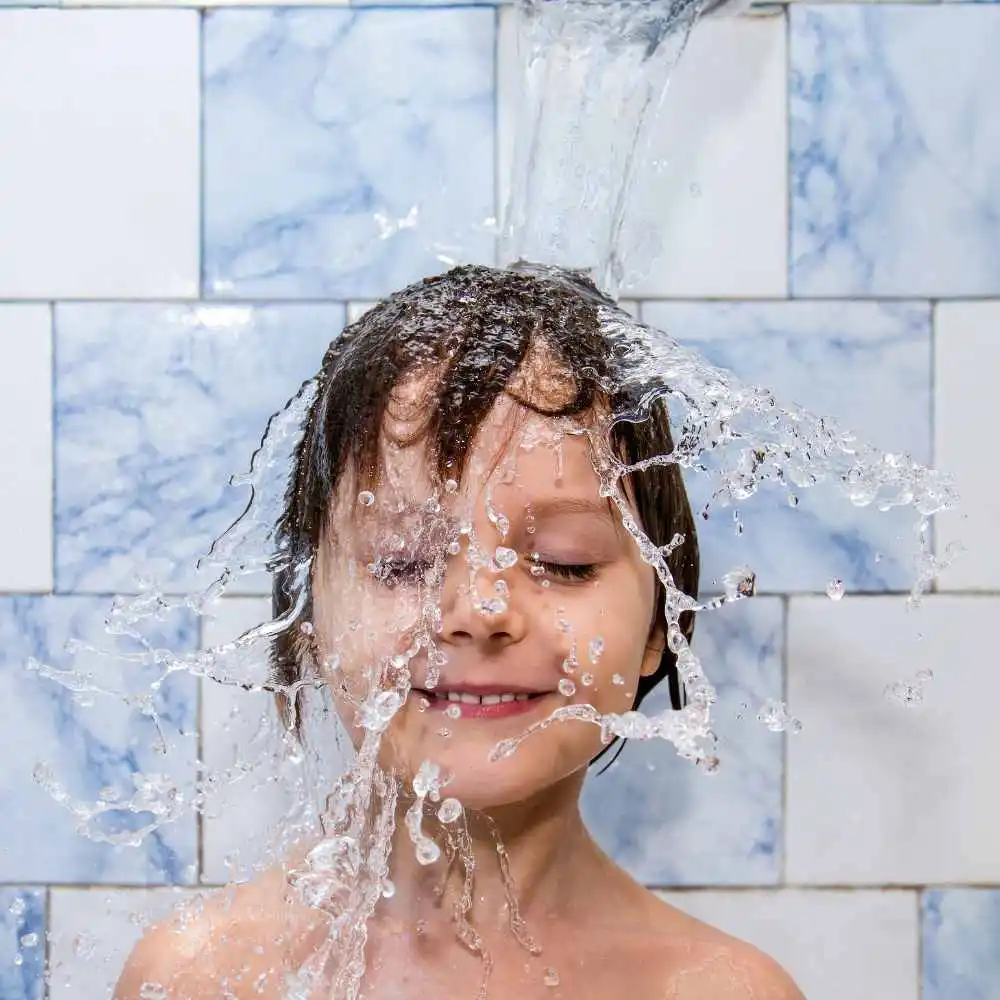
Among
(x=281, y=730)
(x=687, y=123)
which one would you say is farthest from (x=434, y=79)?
(x=281, y=730)

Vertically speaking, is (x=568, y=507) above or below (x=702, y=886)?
above

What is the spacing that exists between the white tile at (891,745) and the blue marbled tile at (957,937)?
2 cm

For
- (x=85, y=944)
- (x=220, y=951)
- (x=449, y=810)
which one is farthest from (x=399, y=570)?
(x=85, y=944)

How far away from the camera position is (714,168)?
1346 mm

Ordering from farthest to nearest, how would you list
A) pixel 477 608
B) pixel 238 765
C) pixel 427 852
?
pixel 238 765, pixel 427 852, pixel 477 608

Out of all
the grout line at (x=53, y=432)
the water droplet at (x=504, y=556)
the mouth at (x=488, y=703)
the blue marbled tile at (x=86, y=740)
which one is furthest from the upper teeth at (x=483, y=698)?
the grout line at (x=53, y=432)

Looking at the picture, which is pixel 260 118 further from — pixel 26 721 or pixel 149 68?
pixel 26 721

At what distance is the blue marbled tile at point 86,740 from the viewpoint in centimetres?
134

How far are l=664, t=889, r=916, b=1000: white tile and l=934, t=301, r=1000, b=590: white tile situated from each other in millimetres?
358

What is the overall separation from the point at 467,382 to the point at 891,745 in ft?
2.42

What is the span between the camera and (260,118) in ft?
4.39

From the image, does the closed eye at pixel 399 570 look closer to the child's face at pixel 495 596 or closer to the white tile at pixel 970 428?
the child's face at pixel 495 596

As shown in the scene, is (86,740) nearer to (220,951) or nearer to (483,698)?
(220,951)

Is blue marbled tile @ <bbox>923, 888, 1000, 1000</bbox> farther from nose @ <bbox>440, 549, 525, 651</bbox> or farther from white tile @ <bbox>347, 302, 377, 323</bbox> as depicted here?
white tile @ <bbox>347, 302, 377, 323</bbox>
